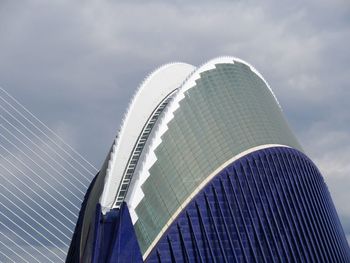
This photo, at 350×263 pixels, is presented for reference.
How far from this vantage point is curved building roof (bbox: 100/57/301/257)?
4875 centimetres

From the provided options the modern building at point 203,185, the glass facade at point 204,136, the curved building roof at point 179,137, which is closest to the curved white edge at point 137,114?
the curved building roof at point 179,137

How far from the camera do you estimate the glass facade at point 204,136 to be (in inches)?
1922

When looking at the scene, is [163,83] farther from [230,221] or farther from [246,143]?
[230,221]

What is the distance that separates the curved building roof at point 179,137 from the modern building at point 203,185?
94 millimetres

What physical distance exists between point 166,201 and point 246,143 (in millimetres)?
12042

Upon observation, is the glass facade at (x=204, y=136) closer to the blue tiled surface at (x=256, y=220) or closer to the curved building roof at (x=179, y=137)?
the curved building roof at (x=179, y=137)

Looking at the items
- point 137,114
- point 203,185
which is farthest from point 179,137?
point 137,114

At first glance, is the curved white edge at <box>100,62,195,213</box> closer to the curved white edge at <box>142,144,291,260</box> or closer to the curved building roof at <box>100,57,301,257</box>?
the curved building roof at <box>100,57,301,257</box>

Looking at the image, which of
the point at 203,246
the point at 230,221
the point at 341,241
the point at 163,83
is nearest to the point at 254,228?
the point at 230,221

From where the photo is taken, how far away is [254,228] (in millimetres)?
52812

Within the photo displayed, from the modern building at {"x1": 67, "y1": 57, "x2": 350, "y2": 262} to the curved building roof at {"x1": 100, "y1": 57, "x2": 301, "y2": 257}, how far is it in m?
0.09

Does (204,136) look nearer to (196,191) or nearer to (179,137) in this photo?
(179,137)

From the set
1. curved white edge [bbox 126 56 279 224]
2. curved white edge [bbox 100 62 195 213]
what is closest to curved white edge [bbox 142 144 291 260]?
curved white edge [bbox 126 56 279 224]

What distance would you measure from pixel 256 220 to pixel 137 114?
14.5 m
